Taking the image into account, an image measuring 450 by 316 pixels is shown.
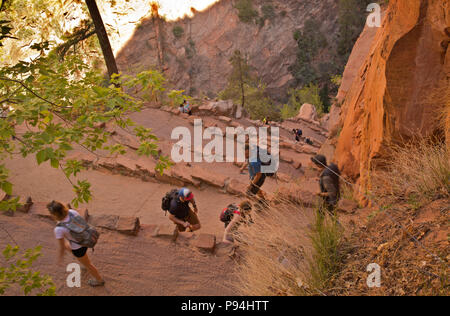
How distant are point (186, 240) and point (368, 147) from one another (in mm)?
3664

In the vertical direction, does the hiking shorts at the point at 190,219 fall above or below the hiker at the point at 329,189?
below

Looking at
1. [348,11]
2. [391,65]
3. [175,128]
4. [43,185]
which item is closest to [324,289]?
[391,65]

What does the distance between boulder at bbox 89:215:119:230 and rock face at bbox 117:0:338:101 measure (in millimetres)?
33509

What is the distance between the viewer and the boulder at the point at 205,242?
18.3 ft

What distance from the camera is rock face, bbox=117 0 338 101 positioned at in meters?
38.9

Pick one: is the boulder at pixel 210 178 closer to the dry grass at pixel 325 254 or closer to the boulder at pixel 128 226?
the boulder at pixel 128 226

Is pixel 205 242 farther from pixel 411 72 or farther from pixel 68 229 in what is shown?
pixel 411 72

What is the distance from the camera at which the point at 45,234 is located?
18.7 ft

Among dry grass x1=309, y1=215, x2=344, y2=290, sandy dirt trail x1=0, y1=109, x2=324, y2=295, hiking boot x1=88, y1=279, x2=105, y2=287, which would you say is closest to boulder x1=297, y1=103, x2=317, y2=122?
sandy dirt trail x1=0, y1=109, x2=324, y2=295

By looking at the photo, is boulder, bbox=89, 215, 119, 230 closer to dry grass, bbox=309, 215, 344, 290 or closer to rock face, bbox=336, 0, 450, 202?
dry grass, bbox=309, 215, 344, 290

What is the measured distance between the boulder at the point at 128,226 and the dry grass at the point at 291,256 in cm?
285
